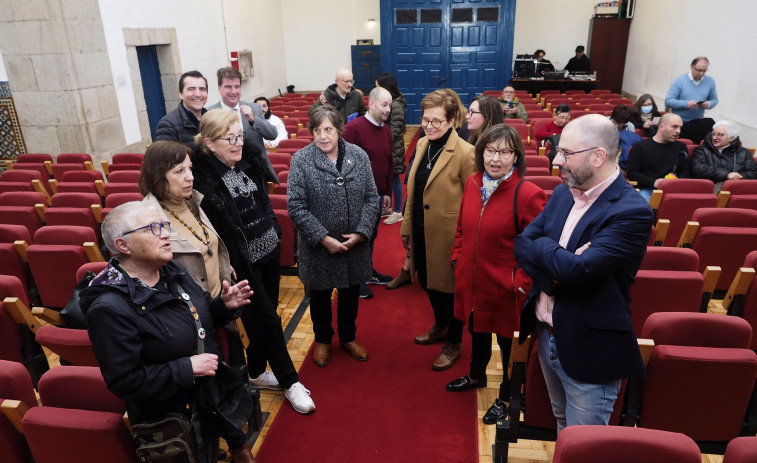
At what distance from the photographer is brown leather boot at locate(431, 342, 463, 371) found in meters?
3.00

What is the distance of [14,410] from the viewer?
1.72 metres

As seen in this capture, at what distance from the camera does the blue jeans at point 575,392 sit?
174 centimetres

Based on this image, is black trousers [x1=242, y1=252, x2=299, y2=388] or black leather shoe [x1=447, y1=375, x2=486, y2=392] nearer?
black trousers [x1=242, y1=252, x2=299, y2=388]

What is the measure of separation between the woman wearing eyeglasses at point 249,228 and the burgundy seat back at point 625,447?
5.17 ft

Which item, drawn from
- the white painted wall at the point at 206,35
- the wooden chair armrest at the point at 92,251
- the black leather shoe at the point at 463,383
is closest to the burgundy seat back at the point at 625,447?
the black leather shoe at the point at 463,383

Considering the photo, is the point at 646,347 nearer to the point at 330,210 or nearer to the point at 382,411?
the point at 382,411

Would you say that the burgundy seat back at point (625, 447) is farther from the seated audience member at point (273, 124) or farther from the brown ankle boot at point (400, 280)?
the seated audience member at point (273, 124)

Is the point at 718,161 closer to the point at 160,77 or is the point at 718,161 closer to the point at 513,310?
the point at 513,310

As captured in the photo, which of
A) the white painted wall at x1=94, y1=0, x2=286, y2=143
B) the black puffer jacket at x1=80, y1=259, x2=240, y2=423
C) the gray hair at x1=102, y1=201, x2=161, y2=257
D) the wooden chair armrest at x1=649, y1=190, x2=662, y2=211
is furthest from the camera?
the white painted wall at x1=94, y1=0, x2=286, y2=143

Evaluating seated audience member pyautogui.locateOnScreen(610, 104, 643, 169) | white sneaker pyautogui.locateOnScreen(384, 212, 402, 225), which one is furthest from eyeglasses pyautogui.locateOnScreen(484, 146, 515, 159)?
seated audience member pyautogui.locateOnScreen(610, 104, 643, 169)

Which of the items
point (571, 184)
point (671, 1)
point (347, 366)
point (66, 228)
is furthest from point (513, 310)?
point (671, 1)

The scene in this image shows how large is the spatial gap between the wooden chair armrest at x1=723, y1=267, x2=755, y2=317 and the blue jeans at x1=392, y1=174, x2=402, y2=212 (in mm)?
3165

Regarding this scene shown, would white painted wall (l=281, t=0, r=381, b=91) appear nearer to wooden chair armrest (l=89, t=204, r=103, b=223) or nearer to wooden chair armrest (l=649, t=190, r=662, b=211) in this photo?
wooden chair armrest (l=89, t=204, r=103, b=223)

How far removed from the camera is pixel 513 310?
2.43 metres
